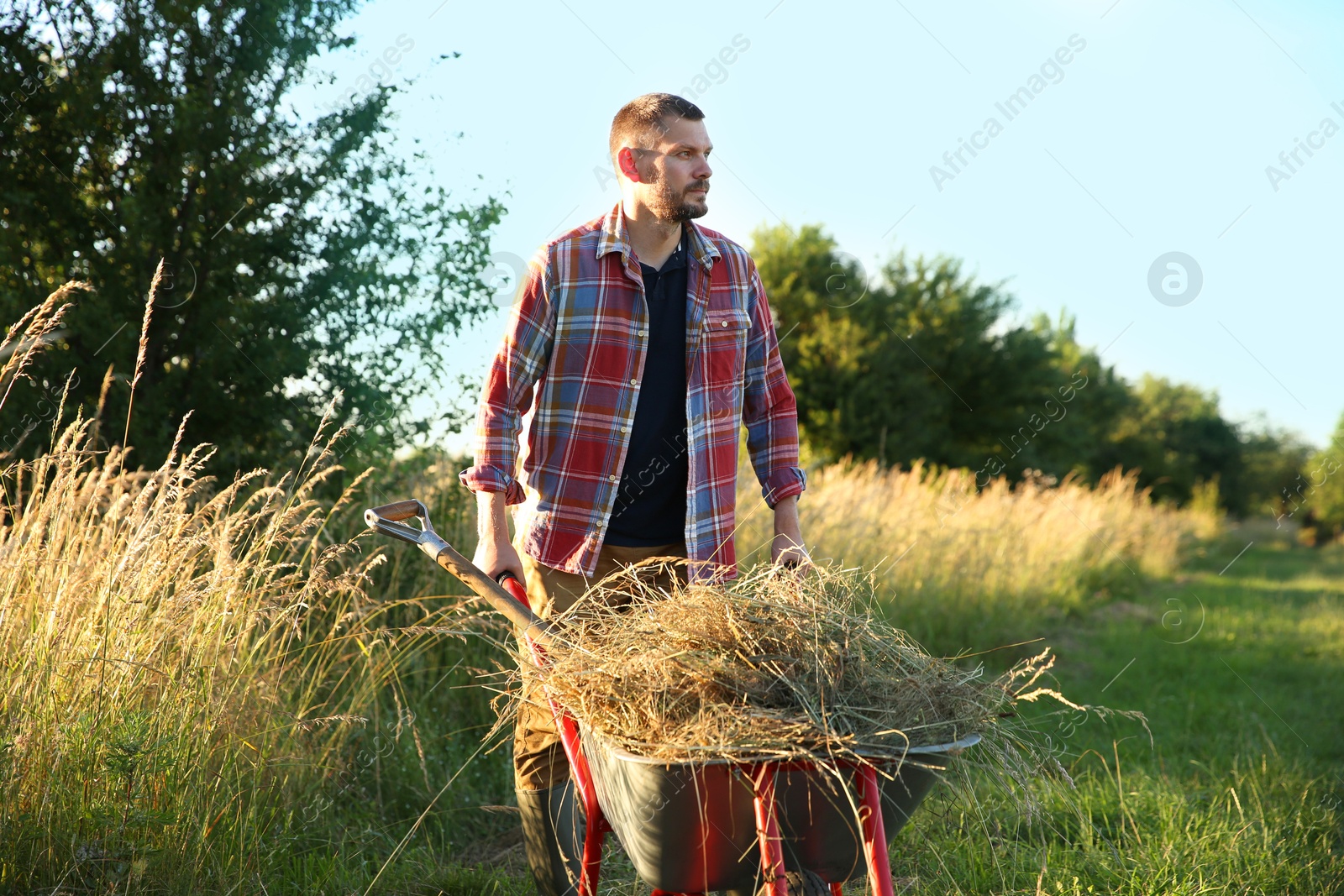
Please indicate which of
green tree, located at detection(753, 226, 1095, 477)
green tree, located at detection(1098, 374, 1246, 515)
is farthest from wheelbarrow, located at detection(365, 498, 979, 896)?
green tree, located at detection(1098, 374, 1246, 515)

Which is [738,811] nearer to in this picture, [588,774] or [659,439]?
[588,774]

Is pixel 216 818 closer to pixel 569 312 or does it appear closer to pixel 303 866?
pixel 303 866

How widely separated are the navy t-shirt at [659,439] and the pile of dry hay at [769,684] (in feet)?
2.96

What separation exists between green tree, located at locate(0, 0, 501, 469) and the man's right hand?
7.74 feet

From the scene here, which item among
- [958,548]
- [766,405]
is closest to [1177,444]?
[958,548]

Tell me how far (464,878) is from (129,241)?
3062mm

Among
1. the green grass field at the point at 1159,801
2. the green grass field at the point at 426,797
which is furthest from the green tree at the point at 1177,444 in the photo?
A: the green grass field at the point at 426,797

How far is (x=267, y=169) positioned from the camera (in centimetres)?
451

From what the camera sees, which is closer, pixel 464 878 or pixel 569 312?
pixel 569 312

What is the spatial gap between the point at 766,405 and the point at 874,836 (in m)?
1.51

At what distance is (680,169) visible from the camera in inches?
101

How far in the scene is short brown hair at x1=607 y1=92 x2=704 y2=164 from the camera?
255cm

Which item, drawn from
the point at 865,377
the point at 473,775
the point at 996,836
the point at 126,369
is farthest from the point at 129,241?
the point at 865,377

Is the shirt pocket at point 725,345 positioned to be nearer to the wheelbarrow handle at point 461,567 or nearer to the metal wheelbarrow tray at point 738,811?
the wheelbarrow handle at point 461,567
